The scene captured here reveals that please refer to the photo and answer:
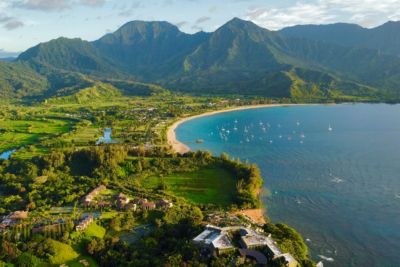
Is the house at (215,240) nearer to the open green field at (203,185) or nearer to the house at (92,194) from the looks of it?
the open green field at (203,185)

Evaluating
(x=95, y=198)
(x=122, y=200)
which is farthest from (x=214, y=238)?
(x=95, y=198)

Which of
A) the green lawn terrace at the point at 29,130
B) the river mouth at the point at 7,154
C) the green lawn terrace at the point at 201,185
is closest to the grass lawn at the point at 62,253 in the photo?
the green lawn terrace at the point at 201,185

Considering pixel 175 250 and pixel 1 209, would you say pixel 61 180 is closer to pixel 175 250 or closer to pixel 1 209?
pixel 1 209

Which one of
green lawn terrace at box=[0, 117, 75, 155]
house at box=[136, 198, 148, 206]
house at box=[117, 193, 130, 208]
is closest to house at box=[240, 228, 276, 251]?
house at box=[136, 198, 148, 206]

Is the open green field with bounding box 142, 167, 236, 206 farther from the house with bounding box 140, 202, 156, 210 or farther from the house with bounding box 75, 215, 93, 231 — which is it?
the house with bounding box 75, 215, 93, 231

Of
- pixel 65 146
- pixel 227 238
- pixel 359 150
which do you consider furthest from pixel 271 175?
pixel 65 146
